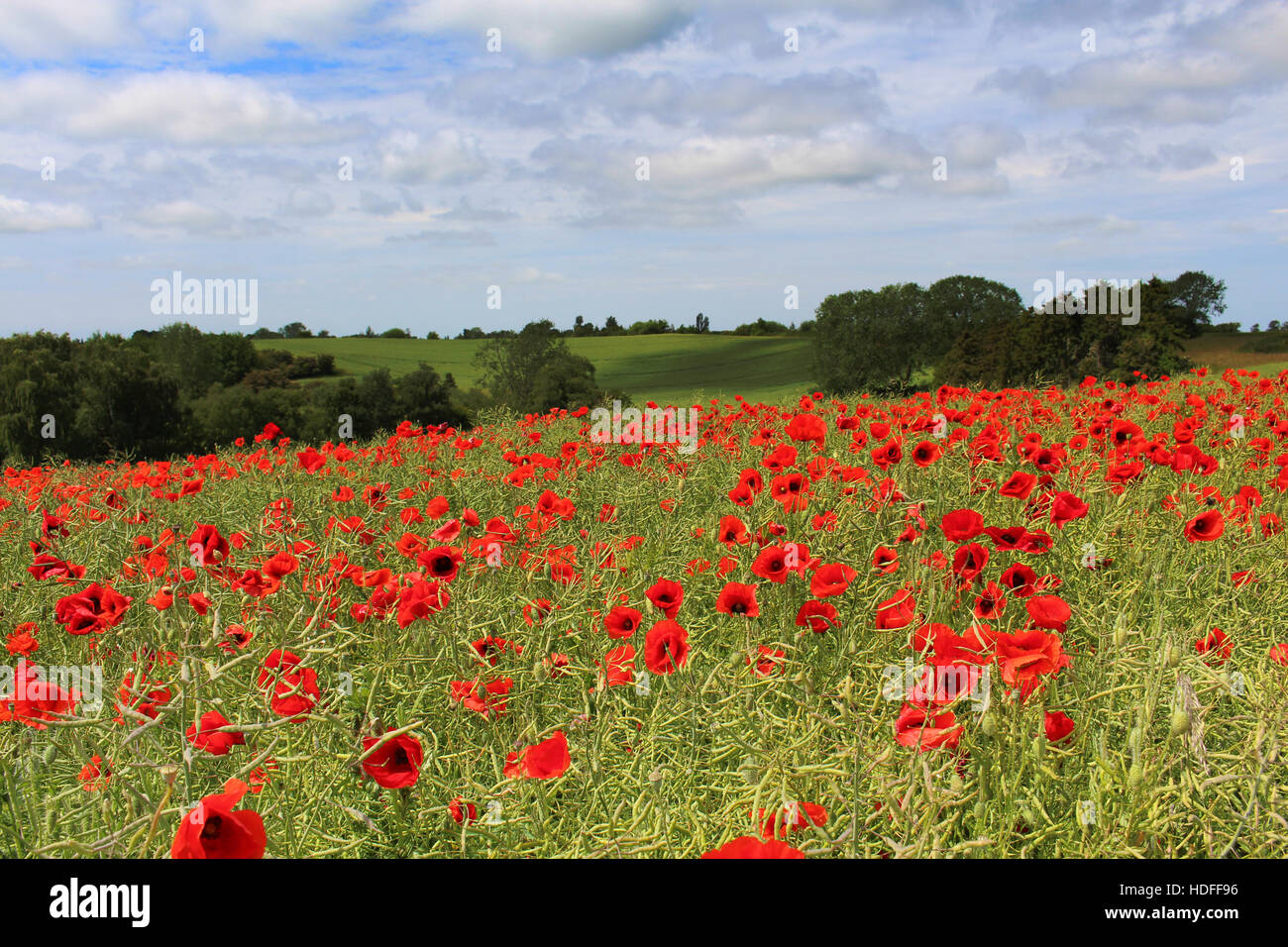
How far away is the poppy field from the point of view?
4.65ft

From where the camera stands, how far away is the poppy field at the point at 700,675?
142cm

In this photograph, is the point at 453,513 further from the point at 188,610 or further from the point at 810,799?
the point at 810,799

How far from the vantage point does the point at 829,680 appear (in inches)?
89.8

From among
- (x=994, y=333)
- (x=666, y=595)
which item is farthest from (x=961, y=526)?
(x=994, y=333)

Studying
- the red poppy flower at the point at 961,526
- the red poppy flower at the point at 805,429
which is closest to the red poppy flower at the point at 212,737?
the red poppy flower at the point at 961,526

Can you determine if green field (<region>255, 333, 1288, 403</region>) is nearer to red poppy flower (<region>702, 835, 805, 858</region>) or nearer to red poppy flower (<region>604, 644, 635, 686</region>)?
red poppy flower (<region>604, 644, 635, 686</region>)

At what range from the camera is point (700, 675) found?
89.4 inches

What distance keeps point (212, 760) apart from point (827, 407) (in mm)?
6061

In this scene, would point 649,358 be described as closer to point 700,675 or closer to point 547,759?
point 700,675

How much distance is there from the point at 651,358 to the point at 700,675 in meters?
58.2

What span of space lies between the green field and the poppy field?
39820mm

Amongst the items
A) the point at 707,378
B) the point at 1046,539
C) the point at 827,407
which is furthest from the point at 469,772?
the point at 707,378

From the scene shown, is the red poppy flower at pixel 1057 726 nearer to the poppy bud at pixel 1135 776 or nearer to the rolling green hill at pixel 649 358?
the poppy bud at pixel 1135 776
